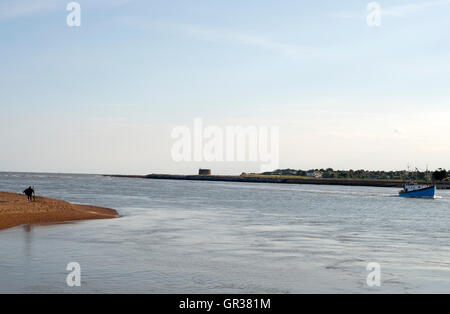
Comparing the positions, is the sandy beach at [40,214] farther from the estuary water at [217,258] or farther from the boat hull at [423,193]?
the boat hull at [423,193]

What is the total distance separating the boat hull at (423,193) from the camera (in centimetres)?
11181

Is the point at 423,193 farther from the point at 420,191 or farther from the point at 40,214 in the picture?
the point at 40,214

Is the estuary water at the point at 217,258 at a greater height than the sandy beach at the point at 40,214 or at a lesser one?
lesser

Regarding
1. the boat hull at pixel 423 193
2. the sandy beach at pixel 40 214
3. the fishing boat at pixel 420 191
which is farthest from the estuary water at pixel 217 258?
the fishing boat at pixel 420 191

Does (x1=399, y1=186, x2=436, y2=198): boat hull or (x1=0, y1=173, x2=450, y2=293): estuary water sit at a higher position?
(x1=0, y1=173, x2=450, y2=293): estuary water

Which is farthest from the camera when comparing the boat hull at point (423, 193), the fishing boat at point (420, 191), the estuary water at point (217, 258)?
the fishing boat at point (420, 191)

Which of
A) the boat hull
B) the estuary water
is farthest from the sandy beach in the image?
the boat hull

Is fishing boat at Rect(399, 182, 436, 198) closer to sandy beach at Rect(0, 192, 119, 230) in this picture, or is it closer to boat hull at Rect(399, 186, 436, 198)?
boat hull at Rect(399, 186, 436, 198)

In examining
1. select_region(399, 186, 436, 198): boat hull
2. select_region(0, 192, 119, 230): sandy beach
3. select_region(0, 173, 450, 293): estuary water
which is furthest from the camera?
select_region(399, 186, 436, 198): boat hull

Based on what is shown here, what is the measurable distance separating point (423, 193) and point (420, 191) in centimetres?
97

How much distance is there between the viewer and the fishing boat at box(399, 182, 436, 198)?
11200 centimetres
